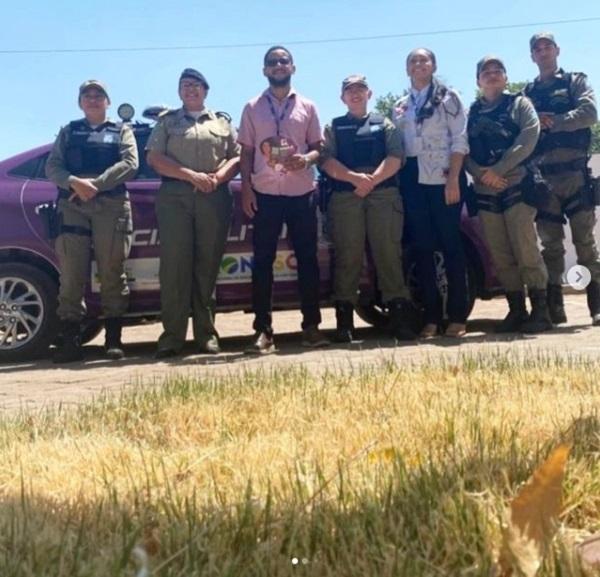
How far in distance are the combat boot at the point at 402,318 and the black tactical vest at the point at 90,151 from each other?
2285mm

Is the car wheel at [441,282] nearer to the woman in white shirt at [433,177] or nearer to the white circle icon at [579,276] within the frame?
the woman in white shirt at [433,177]

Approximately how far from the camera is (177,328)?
6789 millimetres

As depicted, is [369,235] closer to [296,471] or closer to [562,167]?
[562,167]

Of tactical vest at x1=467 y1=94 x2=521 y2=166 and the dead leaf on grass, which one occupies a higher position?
tactical vest at x1=467 y1=94 x2=521 y2=166

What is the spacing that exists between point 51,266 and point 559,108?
4001 millimetres

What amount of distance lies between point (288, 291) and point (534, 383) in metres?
3.45

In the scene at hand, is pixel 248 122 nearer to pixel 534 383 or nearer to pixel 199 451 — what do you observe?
pixel 534 383

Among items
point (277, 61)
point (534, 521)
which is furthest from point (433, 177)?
point (534, 521)

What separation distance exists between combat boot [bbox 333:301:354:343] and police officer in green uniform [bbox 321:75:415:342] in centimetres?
7

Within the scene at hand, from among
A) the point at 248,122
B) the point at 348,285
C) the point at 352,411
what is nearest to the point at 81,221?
the point at 248,122

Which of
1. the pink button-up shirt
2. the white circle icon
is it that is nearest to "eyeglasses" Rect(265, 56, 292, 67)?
the pink button-up shirt

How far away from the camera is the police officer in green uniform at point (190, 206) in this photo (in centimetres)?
671

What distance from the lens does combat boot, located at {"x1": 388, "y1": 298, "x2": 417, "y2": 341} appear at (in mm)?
7066

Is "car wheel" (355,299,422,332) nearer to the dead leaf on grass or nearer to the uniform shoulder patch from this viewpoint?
the uniform shoulder patch
